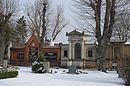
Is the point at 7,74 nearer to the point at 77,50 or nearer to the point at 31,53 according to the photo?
the point at 77,50

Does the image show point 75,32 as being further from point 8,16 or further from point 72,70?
point 72,70

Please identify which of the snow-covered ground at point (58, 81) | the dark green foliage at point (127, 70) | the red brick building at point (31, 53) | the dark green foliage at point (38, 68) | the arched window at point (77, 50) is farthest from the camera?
the red brick building at point (31, 53)

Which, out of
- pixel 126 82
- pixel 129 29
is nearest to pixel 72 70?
pixel 126 82

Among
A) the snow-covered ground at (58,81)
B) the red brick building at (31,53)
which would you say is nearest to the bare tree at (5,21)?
the red brick building at (31,53)

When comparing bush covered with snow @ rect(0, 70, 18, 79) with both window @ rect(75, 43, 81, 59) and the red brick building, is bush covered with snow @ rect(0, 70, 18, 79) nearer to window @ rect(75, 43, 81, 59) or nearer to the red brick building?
window @ rect(75, 43, 81, 59)

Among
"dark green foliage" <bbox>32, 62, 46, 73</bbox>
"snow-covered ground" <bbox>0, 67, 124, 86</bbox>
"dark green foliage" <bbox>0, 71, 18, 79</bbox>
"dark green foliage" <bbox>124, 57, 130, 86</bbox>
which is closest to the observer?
"snow-covered ground" <bbox>0, 67, 124, 86</bbox>

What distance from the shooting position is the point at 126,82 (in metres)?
20.3

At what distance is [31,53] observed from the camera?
53969 millimetres

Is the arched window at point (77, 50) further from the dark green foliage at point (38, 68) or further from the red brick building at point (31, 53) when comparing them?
the dark green foliage at point (38, 68)

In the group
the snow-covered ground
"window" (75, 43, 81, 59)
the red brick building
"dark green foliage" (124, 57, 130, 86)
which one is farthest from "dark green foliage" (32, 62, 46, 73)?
the red brick building

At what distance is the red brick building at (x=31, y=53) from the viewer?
2092 inches

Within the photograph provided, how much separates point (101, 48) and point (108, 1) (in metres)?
5.48

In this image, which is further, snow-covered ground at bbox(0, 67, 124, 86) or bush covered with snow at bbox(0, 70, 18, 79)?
bush covered with snow at bbox(0, 70, 18, 79)

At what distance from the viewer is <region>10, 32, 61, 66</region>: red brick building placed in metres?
53.1
